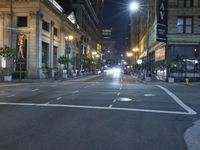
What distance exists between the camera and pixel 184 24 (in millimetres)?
64500

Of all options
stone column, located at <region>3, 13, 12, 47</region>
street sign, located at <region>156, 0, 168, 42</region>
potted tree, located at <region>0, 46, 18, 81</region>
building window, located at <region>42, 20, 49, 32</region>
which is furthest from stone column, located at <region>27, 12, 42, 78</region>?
street sign, located at <region>156, 0, 168, 42</region>

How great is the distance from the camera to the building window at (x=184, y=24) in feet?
211

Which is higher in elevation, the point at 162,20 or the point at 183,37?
the point at 162,20

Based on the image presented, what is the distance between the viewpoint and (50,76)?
237ft

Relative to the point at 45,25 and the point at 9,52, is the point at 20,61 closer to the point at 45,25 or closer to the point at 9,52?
the point at 9,52

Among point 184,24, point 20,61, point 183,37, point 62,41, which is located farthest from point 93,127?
point 62,41

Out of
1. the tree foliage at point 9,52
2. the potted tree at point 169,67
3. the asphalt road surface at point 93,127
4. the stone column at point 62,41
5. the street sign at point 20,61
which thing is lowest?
the asphalt road surface at point 93,127

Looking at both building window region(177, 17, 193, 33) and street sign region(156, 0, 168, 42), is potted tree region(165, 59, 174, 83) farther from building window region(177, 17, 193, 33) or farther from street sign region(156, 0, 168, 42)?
building window region(177, 17, 193, 33)

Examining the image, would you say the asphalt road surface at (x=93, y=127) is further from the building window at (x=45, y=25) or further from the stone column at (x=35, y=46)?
the building window at (x=45, y=25)

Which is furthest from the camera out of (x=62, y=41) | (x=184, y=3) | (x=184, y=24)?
(x=62, y=41)

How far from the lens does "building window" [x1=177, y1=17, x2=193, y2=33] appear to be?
64.4 meters

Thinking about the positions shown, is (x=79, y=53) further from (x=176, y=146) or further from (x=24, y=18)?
(x=176, y=146)

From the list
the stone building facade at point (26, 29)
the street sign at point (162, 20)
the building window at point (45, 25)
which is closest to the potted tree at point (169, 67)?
→ the street sign at point (162, 20)

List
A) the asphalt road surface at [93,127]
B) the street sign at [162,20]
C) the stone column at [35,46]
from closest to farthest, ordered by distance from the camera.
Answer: the asphalt road surface at [93,127], the street sign at [162,20], the stone column at [35,46]
